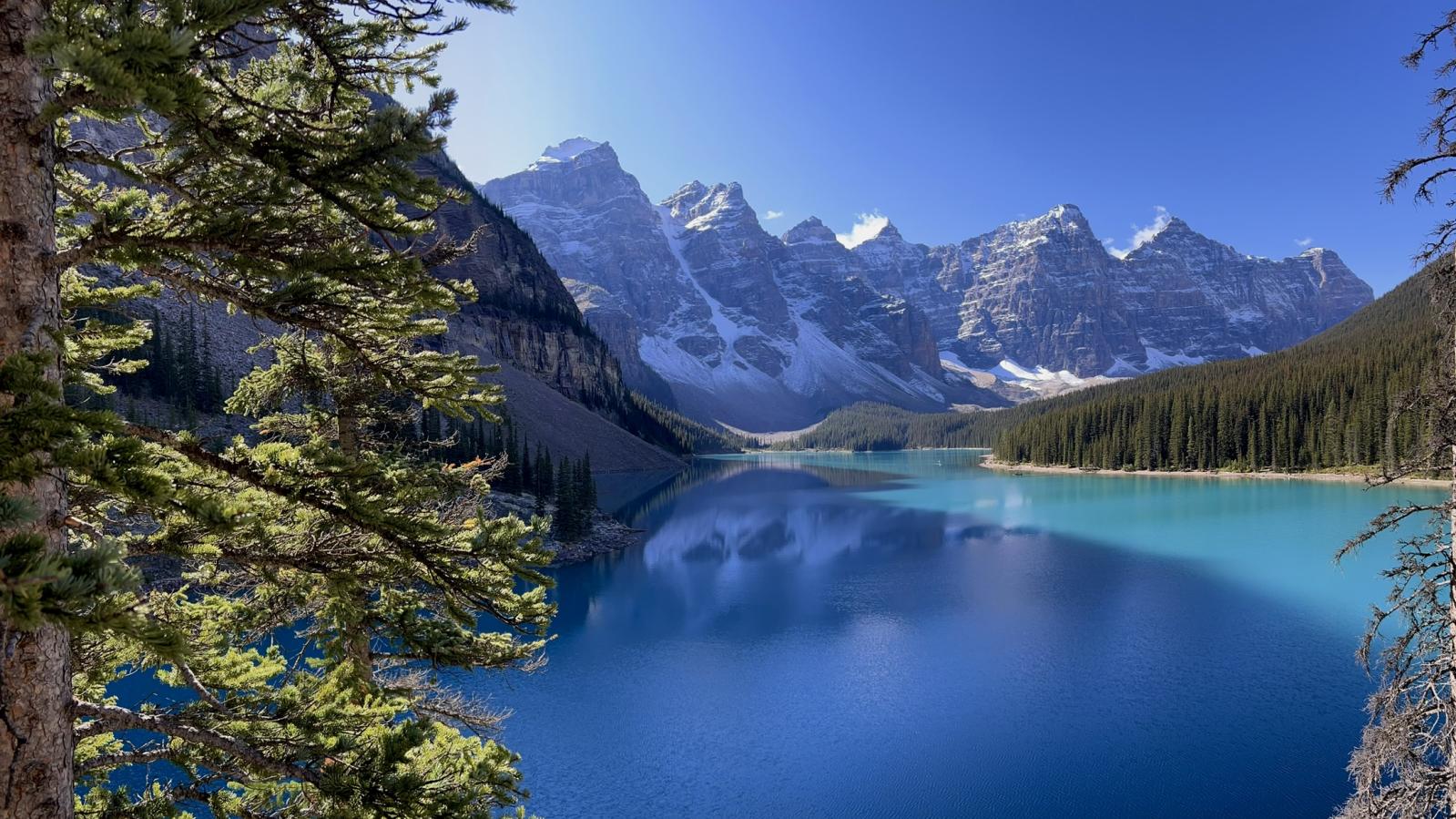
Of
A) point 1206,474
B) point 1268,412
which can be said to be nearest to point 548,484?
point 1206,474

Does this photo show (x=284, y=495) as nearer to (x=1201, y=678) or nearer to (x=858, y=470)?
(x=1201, y=678)

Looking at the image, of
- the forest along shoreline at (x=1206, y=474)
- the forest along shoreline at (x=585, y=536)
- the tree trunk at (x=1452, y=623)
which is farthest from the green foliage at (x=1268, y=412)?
the tree trunk at (x=1452, y=623)

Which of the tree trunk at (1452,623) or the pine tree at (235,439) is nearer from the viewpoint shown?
the pine tree at (235,439)

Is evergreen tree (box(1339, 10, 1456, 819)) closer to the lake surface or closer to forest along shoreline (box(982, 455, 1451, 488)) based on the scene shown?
the lake surface

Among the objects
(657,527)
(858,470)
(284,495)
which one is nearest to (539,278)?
(858,470)

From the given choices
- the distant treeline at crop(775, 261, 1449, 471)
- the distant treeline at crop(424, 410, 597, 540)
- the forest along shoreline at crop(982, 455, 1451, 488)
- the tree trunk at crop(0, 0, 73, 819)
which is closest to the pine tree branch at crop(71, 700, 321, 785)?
the tree trunk at crop(0, 0, 73, 819)

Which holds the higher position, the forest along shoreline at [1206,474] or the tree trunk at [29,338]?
the tree trunk at [29,338]

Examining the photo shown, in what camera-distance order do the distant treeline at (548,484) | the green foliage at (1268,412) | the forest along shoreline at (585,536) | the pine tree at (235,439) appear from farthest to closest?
the green foliage at (1268,412)
the distant treeline at (548,484)
the forest along shoreline at (585,536)
the pine tree at (235,439)

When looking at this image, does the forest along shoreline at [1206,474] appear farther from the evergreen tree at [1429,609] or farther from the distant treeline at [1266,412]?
the evergreen tree at [1429,609]
